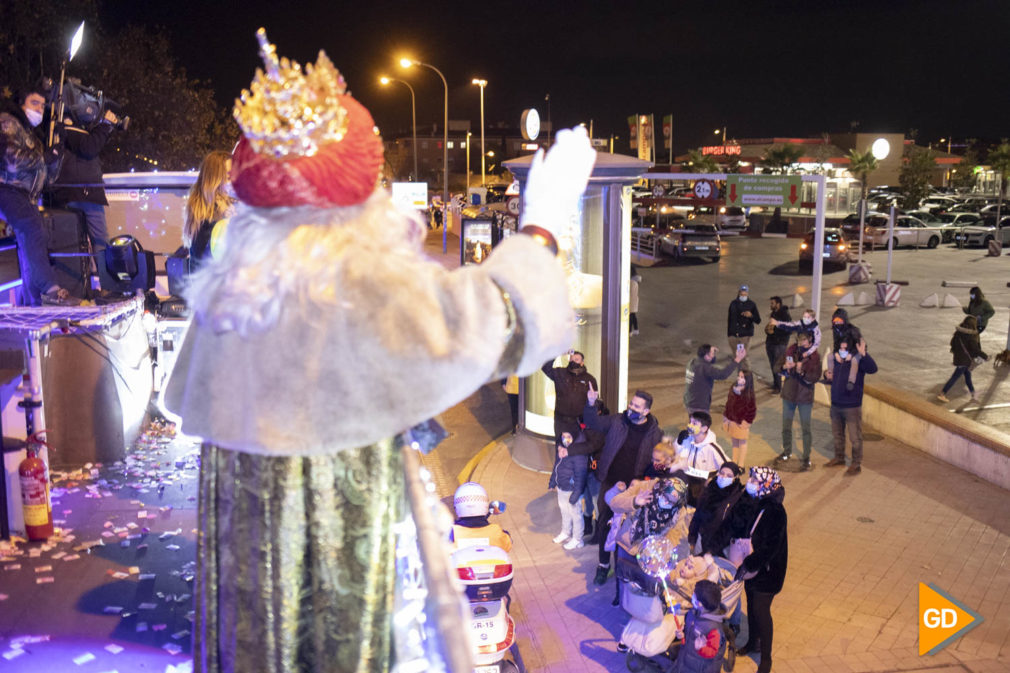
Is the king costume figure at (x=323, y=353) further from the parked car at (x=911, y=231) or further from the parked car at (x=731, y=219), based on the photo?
the parked car at (x=731, y=219)

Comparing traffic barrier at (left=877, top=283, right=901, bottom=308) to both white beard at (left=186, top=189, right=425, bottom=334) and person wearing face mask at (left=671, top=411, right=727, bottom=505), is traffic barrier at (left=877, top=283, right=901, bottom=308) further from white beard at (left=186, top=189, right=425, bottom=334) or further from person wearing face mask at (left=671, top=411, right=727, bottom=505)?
white beard at (left=186, top=189, right=425, bottom=334)

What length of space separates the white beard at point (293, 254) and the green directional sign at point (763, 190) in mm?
11023

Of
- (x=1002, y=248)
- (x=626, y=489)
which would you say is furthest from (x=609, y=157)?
(x=1002, y=248)

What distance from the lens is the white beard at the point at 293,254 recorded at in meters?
1.90

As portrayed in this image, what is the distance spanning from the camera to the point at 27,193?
8.19 m

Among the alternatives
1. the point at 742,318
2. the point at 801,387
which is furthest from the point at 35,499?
the point at 742,318

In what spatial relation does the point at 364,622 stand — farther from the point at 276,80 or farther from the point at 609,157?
the point at 609,157

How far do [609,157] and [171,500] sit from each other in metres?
5.78

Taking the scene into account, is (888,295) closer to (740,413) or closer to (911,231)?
(740,413)

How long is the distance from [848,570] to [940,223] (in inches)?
1423

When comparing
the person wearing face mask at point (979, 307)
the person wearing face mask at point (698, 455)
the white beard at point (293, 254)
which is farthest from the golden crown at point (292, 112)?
the person wearing face mask at point (979, 307)

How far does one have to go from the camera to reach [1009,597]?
7.49 m

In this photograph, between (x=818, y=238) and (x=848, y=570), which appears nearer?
(x=848, y=570)

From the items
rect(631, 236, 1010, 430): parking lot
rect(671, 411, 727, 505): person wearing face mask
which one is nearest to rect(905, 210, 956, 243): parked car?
rect(631, 236, 1010, 430): parking lot
